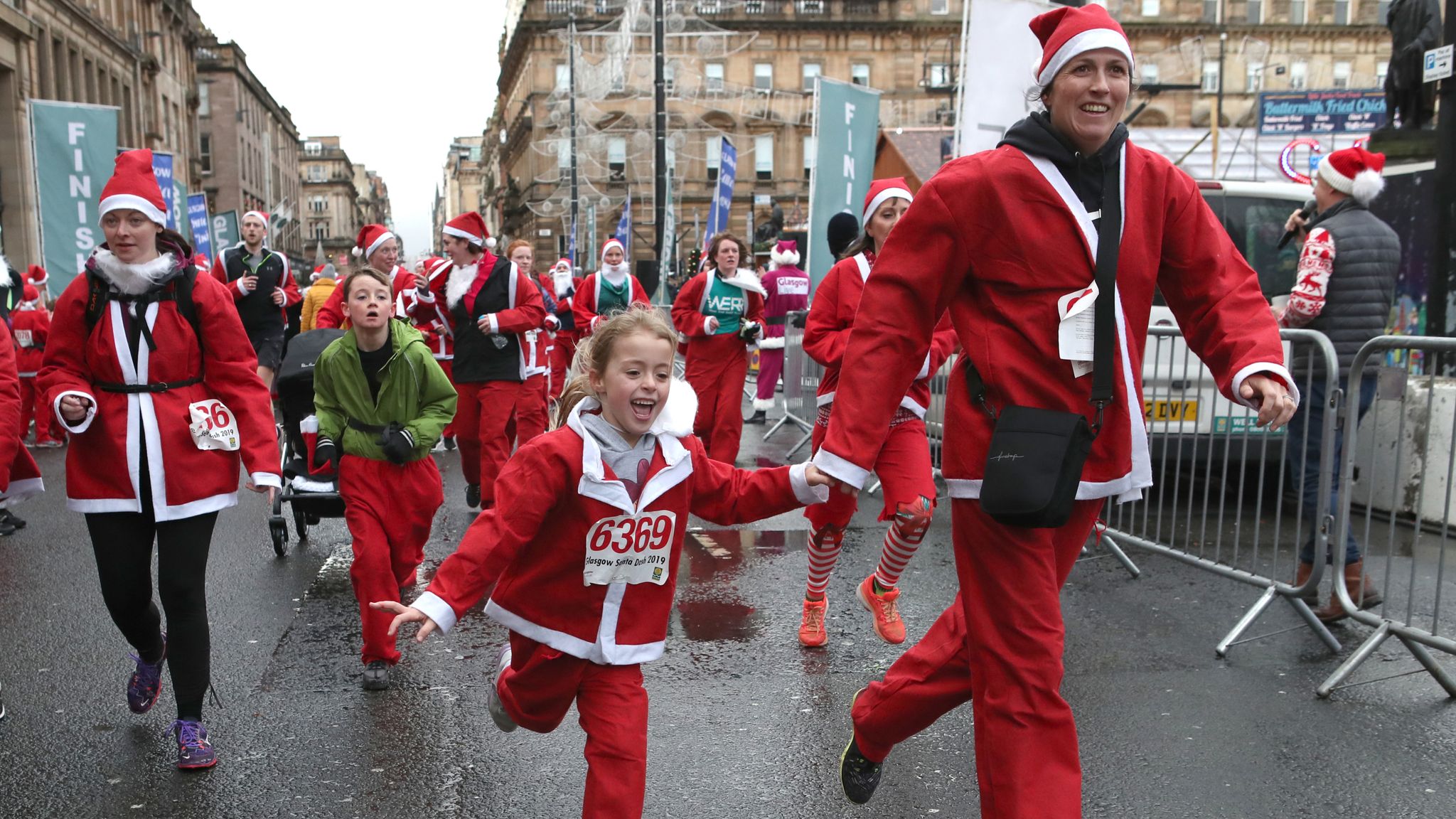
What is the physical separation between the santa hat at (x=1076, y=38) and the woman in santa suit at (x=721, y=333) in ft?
18.6

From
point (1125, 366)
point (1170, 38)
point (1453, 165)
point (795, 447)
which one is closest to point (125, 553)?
point (1125, 366)

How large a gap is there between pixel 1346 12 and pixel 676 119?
123 ft

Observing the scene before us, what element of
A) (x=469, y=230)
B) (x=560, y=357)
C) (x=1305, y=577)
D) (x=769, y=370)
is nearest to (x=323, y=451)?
(x=469, y=230)

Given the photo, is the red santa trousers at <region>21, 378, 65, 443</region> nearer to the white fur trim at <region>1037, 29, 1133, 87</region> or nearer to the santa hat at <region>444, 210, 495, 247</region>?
the santa hat at <region>444, 210, 495, 247</region>

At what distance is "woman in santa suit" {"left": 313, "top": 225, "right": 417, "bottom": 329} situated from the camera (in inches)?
324

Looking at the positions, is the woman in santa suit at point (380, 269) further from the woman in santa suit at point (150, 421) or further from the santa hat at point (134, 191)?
the woman in santa suit at point (150, 421)

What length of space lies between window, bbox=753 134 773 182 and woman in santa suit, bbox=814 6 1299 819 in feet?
226

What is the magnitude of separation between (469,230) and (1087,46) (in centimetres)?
601

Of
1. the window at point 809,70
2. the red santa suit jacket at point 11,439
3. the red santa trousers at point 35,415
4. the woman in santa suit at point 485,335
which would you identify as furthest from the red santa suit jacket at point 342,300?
the window at point 809,70

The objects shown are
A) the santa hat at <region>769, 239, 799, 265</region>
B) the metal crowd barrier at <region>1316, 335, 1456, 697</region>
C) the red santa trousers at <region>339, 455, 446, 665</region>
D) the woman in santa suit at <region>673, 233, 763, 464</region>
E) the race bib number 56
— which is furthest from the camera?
the santa hat at <region>769, 239, 799, 265</region>

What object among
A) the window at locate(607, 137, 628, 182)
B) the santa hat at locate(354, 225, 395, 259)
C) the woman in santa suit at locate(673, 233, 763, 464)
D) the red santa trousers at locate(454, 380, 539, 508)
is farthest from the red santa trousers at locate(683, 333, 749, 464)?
the window at locate(607, 137, 628, 182)

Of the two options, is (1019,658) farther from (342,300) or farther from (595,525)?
(342,300)

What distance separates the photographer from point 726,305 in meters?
8.91

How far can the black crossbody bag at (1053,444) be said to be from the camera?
9.01 ft
